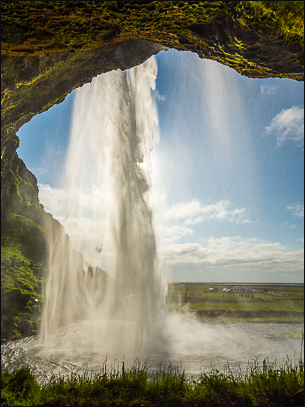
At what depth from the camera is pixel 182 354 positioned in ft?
26.9

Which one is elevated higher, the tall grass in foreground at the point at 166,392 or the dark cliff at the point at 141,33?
the dark cliff at the point at 141,33

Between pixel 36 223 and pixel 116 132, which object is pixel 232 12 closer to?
pixel 116 132

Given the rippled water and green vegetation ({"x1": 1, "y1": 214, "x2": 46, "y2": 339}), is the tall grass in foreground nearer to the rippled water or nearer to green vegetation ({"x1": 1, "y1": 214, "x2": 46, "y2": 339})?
the rippled water

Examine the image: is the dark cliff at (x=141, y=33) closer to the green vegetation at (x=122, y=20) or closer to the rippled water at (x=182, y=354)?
the green vegetation at (x=122, y=20)

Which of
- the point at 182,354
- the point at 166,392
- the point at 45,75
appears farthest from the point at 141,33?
the point at 182,354

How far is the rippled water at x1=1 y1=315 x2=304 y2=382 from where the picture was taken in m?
6.60

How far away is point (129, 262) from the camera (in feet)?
41.0

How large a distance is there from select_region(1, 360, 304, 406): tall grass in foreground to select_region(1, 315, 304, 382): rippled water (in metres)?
0.78

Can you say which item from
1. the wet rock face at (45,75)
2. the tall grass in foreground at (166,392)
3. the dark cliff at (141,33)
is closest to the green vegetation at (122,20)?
the dark cliff at (141,33)

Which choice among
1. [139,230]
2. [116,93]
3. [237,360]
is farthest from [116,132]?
[237,360]

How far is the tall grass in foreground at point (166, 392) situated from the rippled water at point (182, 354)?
0.78 m

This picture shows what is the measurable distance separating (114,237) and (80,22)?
10.4 meters

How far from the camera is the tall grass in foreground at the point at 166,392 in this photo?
440 cm

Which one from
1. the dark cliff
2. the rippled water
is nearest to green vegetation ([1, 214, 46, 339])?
the rippled water
